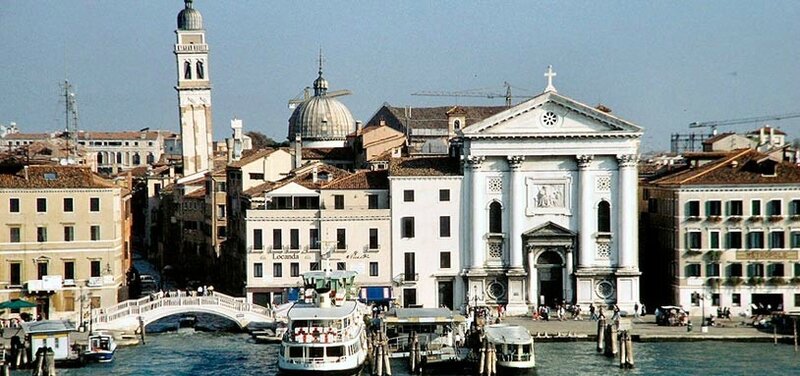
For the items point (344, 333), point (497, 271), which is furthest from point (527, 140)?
point (344, 333)

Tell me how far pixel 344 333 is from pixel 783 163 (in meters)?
22.9

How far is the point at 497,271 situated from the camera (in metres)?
57.4

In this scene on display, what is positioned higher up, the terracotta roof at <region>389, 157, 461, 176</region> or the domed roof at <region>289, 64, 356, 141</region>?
the domed roof at <region>289, 64, 356, 141</region>

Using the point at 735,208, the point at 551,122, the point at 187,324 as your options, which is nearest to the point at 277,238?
the point at 187,324

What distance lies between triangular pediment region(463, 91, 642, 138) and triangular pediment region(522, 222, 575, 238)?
3533mm

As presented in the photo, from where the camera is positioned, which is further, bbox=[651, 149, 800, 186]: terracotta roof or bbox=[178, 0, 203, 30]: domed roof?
bbox=[178, 0, 203, 30]: domed roof

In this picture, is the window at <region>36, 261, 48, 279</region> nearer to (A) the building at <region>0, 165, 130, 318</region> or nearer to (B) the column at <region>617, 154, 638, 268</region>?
(A) the building at <region>0, 165, 130, 318</region>

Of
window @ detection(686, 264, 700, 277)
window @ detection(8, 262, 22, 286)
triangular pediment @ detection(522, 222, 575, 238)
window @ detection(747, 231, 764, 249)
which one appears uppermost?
triangular pediment @ detection(522, 222, 575, 238)

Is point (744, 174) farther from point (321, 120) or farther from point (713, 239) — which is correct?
point (321, 120)

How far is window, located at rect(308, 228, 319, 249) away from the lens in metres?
56.7

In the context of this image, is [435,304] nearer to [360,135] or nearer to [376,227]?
[376,227]

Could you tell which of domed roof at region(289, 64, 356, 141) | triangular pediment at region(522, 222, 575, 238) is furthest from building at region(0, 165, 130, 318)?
domed roof at region(289, 64, 356, 141)

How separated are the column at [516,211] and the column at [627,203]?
373 centimetres

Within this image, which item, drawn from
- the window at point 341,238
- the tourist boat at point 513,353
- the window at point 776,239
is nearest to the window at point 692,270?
the window at point 776,239
